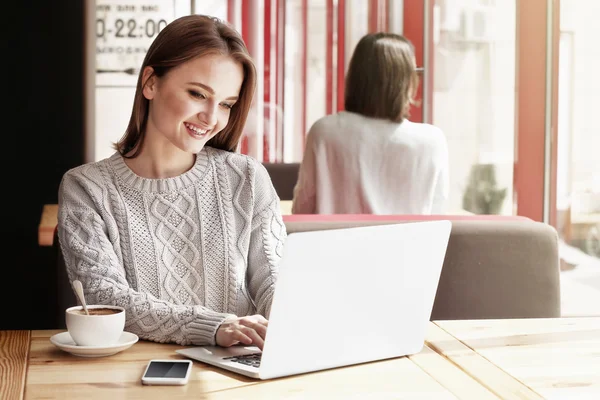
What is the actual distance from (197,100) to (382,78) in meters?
1.62

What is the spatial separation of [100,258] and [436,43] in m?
4.14

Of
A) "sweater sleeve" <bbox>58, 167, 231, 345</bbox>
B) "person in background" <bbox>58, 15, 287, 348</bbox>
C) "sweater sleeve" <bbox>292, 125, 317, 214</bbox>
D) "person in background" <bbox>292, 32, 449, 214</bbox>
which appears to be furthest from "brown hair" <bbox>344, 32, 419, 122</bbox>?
"sweater sleeve" <bbox>58, 167, 231, 345</bbox>

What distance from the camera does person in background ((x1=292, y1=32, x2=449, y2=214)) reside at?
11.1 ft

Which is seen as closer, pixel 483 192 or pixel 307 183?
pixel 307 183

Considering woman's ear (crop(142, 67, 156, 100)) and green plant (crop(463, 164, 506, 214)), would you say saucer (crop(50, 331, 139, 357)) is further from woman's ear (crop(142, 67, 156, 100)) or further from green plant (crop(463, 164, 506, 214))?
green plant (crop(463, 164, 506, 214))

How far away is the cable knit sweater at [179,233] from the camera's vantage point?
5.82ft

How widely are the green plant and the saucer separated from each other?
4.01 metres

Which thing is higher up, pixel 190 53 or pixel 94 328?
pixel 190 53

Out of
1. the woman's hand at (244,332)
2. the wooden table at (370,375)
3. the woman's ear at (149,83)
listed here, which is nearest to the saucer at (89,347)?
the wooden table at (370,375)

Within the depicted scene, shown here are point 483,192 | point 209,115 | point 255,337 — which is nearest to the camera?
point 255,337

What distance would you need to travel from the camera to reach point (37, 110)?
5.59 meters

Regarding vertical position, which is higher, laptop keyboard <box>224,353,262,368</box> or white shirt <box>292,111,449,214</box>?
white shirt <box>292,111,449,214</box>

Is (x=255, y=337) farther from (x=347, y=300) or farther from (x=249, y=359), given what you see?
(x=347, y=300)

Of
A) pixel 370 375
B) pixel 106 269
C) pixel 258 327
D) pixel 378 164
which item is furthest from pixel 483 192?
pixel 370 375
